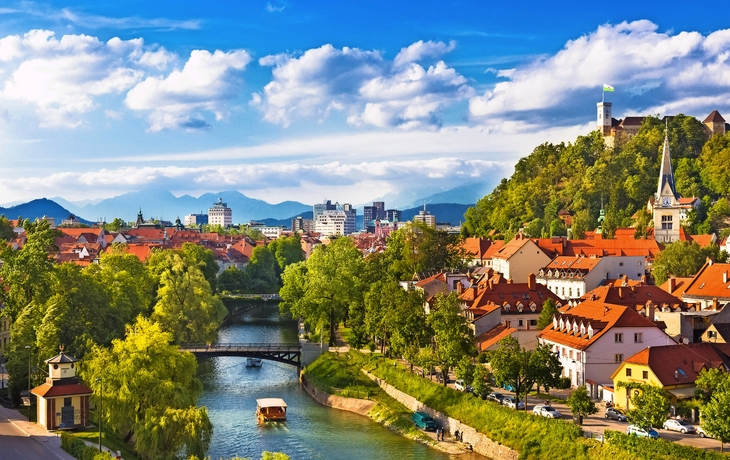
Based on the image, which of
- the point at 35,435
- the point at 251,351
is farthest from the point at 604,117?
the point at 35,435

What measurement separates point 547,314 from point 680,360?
15098 mm

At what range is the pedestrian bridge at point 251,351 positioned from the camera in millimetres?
67312

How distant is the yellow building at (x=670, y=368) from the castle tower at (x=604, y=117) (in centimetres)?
11257

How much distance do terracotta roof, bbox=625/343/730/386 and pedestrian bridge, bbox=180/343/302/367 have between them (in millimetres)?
29916

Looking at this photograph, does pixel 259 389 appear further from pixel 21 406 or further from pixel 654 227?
pixel 654 227

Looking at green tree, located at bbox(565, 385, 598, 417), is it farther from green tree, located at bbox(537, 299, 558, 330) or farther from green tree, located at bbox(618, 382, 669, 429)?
green tree, located at bbox(537, 299, 558, 330)

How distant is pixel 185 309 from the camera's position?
235 feet

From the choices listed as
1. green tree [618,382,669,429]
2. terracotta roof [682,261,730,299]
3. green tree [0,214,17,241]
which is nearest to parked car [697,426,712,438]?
green tree [618,382,669,429]

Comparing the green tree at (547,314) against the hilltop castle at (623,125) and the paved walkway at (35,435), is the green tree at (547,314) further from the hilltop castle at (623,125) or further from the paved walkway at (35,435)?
the hilltop castle at (623,125)

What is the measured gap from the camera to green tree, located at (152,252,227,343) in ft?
229

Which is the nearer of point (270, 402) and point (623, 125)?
point (270, 402)

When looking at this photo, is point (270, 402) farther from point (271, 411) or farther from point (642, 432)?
point (642, 432)

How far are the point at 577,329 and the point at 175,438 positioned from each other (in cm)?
2564

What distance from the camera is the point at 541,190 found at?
136 metres
